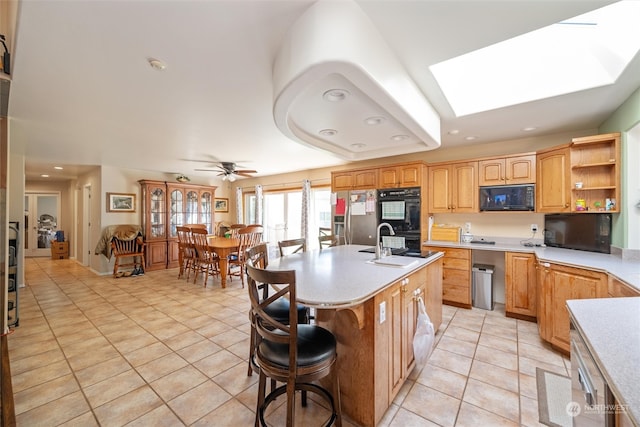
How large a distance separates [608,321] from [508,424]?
3.29 feet

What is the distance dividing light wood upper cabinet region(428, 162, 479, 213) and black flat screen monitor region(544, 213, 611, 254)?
2.93 feet

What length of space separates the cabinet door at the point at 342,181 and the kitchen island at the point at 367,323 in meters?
2.73

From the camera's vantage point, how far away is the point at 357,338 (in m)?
1.53

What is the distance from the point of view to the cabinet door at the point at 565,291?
213cm

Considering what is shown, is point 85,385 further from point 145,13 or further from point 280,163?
point 280,163

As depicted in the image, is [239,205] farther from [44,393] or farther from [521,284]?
[521,284]

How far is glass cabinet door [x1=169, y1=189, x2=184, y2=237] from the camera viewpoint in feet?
20.2

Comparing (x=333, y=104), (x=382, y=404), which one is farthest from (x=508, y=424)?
(x=333, y=104)

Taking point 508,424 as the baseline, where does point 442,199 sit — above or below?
above

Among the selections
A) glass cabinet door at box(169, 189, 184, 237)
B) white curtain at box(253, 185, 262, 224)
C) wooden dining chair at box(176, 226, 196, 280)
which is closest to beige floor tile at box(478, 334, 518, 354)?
wooden dining chair at box(176, 226, 196, 280)

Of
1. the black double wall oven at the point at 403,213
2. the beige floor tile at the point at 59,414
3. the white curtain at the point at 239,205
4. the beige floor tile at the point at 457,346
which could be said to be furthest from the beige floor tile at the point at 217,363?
the white curtain at the point at 239,205

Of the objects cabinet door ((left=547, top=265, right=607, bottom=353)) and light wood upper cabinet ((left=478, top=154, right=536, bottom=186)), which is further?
light wood upper cabinet ((left=478, top=154, right=536, bottom=186))

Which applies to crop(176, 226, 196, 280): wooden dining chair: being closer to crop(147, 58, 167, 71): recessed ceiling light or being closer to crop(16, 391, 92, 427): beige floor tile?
crop(16, 391, 92, 427): beige floor tile

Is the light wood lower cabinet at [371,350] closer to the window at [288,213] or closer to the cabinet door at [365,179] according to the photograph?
the cabinet door at [365,179]
